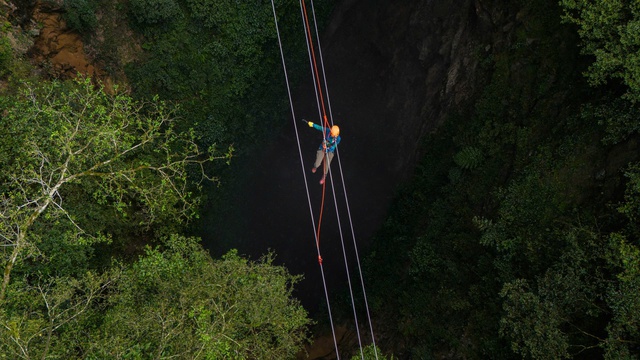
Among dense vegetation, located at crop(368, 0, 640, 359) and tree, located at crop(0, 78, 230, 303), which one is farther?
tree, located at crop(0, 78, 230, 303)

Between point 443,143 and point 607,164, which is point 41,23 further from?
point 607,164

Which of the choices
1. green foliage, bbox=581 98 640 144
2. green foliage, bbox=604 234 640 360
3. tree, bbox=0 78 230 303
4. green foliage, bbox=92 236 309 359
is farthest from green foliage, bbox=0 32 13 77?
green foliage, bbox=604 234 640 360

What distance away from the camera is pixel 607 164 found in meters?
11.3

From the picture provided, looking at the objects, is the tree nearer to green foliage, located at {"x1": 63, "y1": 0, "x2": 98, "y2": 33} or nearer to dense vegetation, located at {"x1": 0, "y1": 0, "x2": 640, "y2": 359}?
dense vegetation, located at {"x1": 0, "y1": 0, "x2": 640, "y2": 359}

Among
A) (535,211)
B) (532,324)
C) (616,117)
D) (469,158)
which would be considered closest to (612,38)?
(616,117)

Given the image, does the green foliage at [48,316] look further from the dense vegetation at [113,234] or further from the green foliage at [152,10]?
the green foliage at [152,10]

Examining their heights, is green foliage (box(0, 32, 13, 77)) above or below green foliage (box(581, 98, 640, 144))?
below

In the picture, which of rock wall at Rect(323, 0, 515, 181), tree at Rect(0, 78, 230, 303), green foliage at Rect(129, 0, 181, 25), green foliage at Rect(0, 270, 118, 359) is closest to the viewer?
green foliage at Rect(0, 270, 118, 359)

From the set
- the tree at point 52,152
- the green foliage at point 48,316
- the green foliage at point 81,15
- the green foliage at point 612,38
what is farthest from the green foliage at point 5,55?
the green foliage at point 612,38

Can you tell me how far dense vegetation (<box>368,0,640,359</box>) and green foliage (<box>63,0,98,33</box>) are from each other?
41.3ft

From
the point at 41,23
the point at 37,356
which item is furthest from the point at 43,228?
the point at 41,23

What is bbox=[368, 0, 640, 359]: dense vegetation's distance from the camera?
34.4 ft

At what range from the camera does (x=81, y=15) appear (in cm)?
1562

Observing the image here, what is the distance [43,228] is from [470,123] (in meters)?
13.0
